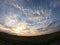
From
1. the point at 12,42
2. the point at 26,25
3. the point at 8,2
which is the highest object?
the point at 8,2

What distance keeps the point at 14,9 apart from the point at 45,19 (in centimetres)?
36

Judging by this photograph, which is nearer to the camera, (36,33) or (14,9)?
(14,9)

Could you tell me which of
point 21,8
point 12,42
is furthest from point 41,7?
point 12,42

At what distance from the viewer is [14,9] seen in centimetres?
125

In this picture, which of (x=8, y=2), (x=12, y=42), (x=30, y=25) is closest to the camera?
(x=8, y=2)

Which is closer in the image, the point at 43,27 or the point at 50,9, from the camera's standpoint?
the point at 50,9

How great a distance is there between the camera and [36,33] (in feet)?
4.58

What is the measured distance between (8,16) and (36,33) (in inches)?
15.4

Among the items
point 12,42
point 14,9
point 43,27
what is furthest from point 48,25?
point 12,42

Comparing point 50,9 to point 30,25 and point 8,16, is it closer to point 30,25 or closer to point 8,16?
point 30,25

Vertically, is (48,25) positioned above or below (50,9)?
below

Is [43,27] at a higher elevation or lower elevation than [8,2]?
lower

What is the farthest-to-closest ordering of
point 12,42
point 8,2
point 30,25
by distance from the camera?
point 12,42 < point 30,25 < point 8,2

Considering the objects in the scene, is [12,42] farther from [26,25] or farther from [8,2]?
[8,2]
